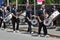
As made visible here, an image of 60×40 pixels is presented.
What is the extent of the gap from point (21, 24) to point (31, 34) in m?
7.70

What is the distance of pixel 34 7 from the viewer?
27547 millimetres

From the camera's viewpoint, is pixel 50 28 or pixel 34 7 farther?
pixel 34 7

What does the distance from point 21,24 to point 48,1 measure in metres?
6.73

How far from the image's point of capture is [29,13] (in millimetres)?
20562

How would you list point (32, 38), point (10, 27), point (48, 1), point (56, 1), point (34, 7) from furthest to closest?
point (48, 1) → point (56, 1) → point (34, 7) → point (10, 27) → point (32, 38)

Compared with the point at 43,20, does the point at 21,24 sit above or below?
below

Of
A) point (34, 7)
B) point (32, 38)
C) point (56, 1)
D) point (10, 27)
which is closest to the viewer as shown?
point (32, 38)

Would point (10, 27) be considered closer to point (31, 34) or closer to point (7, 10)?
point (7, 10)

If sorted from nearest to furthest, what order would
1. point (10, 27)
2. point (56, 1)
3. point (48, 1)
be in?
point (10, 27), point (56, 1), point (48, 1)

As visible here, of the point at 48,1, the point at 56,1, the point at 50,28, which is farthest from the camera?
the point at 48,1

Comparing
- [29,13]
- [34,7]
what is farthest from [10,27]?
[29,13]

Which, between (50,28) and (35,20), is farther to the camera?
(50,28)

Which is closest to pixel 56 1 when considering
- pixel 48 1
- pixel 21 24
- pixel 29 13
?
pixel 48 1

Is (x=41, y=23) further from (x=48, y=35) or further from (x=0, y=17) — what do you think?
(x=0, y=17)
